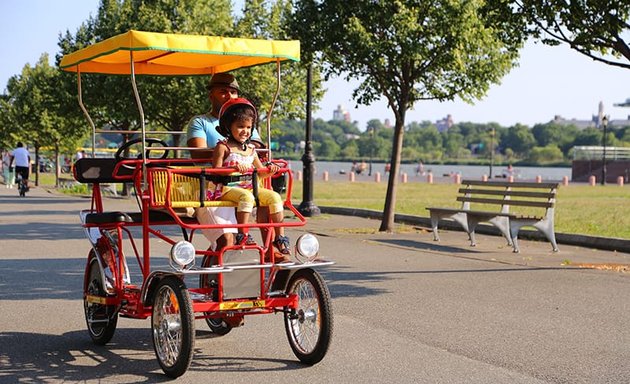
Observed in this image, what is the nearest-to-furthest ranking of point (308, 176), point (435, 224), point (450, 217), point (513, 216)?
point (513, 216)
point (450, 217)
point (435, 224)
point (308, 176)

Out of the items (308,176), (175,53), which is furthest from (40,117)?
(175,53)

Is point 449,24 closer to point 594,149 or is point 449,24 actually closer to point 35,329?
point 35,329

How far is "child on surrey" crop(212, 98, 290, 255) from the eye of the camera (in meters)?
6.93

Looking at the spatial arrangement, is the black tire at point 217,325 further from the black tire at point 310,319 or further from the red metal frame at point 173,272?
the black tire at point 310,319

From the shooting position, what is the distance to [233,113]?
7172 millimetres

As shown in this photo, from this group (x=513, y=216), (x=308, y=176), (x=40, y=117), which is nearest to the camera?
(x=513, y=216)

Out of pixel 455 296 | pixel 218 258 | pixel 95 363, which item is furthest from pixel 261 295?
pixel 455 296

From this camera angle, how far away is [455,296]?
10.2 metres

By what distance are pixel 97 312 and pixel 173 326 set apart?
142 centimetres

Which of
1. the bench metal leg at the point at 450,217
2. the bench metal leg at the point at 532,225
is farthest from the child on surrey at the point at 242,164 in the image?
the bench metal leg at the point at 450,217

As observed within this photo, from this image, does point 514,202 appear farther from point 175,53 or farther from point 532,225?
point 175,53

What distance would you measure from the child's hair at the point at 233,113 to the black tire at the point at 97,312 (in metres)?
1.45

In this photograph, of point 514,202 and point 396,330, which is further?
point 514,202

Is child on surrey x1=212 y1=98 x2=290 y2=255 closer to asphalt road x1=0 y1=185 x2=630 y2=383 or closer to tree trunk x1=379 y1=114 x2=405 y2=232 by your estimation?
asphalt road x1=0 y1=185 x2=630 y2=383
